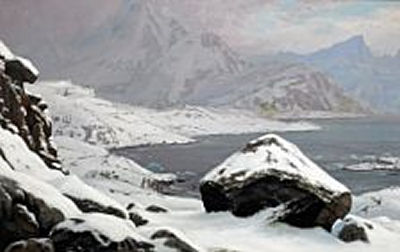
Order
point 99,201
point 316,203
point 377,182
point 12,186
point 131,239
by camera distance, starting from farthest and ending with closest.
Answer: point 377,182
point 316,203
point 99,201
point 12,186
point 131,239

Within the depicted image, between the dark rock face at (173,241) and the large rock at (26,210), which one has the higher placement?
the large rock at (26,210)

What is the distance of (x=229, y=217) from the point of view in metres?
32.5

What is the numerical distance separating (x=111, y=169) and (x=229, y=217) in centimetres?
10934

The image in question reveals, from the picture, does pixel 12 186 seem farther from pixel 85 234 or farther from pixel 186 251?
pixel 186 251

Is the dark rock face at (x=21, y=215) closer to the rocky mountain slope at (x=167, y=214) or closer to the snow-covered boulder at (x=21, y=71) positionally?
the rocky mountain slope at (x=167, y=214)

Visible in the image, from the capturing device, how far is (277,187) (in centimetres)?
3250

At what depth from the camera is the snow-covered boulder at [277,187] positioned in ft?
101

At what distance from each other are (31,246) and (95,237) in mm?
1697

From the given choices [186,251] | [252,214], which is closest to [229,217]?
[252,214]

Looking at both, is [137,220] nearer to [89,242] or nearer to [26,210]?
[26,210]

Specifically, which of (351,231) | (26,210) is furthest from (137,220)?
(351,231)

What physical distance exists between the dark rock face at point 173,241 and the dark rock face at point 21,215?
2.96m

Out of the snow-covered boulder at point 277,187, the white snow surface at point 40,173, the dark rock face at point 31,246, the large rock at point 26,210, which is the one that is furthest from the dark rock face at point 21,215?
the snow-covered boulder at point 277,187

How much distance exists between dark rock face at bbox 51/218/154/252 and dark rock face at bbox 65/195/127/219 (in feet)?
11.5
